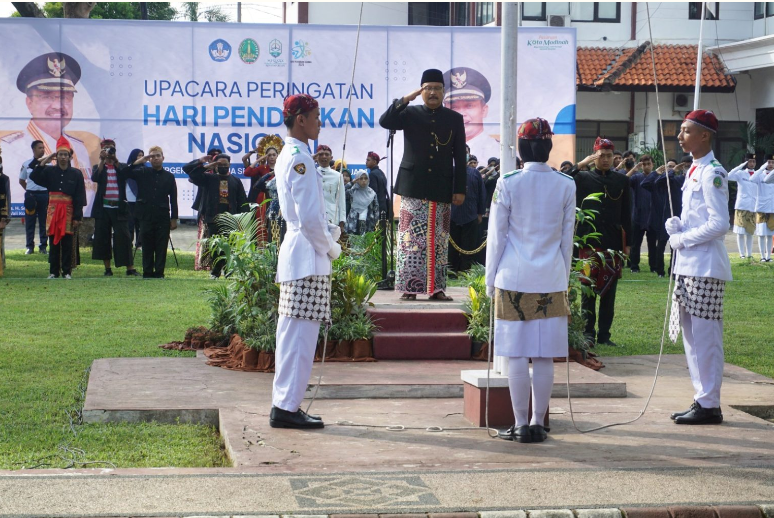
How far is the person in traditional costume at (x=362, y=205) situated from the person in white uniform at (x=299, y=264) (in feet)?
34.2

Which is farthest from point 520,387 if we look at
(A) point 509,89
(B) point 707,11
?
(B) point 707,11

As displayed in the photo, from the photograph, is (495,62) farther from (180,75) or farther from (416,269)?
(416,269)

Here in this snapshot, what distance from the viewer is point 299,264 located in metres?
6.50

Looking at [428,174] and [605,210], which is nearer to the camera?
[428,174]

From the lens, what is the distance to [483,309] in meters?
8.98

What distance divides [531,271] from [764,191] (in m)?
15.6

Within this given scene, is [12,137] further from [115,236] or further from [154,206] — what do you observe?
[154,206]

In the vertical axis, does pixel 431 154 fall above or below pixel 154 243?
above

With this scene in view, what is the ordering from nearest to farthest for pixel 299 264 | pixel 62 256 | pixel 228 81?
1. pixel 299 264
2. pixel 62 256
3. pixel 228 81

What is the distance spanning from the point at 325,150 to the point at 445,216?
501 centimetres

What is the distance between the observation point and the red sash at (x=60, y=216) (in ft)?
50.8

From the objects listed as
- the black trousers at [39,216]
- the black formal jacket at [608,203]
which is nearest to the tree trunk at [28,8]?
the black trousers at [39,216]

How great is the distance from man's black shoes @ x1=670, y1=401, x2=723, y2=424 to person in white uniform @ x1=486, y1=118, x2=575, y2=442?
116cm

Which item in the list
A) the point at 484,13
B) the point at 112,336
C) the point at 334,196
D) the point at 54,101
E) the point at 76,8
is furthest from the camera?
the point at 484,13
